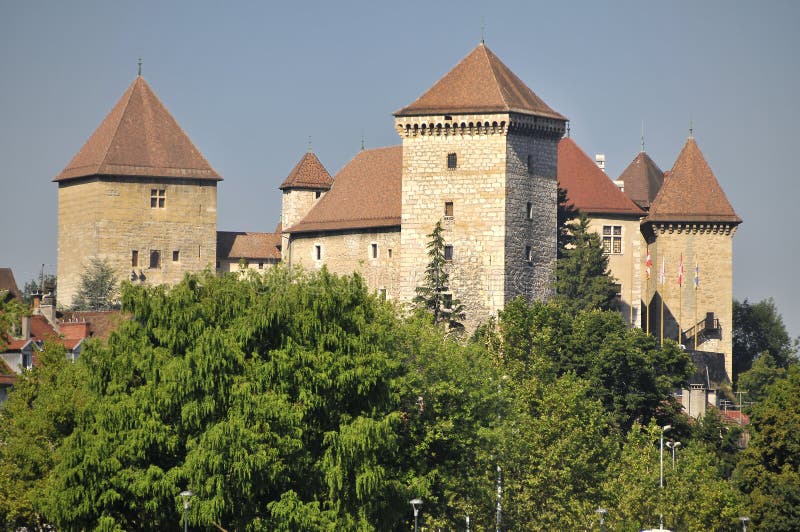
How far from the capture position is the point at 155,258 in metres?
113

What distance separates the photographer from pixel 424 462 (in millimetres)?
56688

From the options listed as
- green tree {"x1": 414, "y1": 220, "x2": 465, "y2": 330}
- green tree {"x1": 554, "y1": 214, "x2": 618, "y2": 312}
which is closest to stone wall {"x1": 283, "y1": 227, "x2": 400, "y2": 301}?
green tree {"x1": 414, "y1": 220, "x2": 465, "y2": 330}

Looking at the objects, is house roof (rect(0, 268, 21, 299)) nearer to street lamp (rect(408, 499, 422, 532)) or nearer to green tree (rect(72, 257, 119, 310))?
green tree (rect(72, 257, 119, 310))

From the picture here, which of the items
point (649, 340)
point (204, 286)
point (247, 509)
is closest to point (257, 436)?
point (247, 509)

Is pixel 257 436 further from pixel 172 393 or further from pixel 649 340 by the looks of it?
pixel 649 340

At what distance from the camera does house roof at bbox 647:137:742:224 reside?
9969 centimetres

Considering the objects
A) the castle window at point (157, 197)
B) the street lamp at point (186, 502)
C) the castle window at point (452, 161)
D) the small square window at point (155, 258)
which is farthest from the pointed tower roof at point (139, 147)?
the street lamp at point (186, 502)

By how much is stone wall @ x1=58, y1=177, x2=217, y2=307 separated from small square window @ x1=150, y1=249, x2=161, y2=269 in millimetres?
128

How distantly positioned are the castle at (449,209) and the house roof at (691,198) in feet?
0.27

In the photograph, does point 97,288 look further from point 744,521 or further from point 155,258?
point 744,521

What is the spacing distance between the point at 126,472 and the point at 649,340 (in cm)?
3434

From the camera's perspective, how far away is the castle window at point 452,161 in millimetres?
88438

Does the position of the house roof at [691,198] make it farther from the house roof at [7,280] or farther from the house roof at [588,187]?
the house roof at [7,280]

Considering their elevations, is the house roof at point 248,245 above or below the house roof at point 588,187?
below
